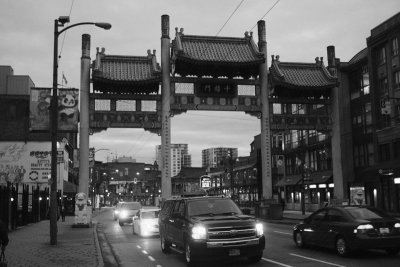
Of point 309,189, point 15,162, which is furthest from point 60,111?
point 309,189

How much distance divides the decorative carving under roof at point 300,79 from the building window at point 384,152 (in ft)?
23.9

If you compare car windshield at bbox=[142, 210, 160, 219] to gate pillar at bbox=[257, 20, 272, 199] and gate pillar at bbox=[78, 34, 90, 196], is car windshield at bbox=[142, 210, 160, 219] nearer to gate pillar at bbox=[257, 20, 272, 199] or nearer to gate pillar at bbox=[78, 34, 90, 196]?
gate pillar at bbox=[78, 34, 90, 196]

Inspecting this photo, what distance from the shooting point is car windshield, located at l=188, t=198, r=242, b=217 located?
47.5 ft

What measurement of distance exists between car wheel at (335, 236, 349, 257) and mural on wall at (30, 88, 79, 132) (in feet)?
39.2

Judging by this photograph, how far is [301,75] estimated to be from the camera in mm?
41844

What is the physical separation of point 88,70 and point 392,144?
1018 inches

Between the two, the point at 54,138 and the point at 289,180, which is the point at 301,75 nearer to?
the point at 289,180

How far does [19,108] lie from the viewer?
198 ft

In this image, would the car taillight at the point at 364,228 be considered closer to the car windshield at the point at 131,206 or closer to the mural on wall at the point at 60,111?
the mural on wall at the point at 60,111

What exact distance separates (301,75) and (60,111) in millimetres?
25356

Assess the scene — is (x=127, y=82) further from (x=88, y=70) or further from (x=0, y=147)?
(x=0, y=147)

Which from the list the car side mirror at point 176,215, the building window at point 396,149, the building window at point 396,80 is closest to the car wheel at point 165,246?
the car side mirror at point 176,215

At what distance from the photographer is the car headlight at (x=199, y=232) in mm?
13039

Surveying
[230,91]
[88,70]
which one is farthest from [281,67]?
[88,70]
